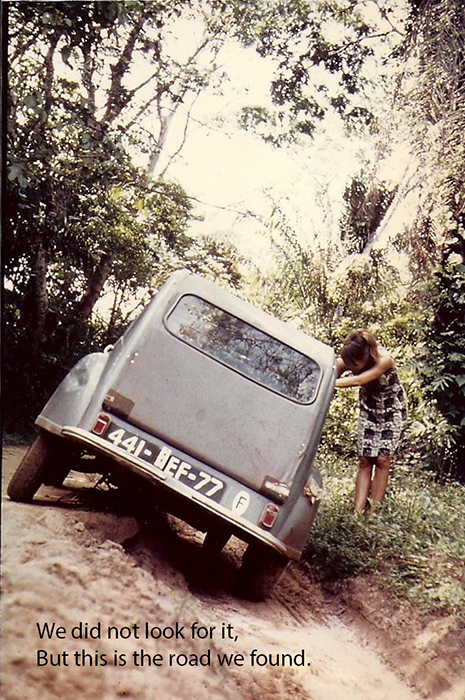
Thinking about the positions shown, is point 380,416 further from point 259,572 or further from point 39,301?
point 39,301

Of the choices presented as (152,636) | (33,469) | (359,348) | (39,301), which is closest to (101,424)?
(33,469)

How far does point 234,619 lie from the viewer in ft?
7.67

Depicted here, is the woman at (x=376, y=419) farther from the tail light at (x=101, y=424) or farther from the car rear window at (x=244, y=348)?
the tail light at (x=101, y=424)

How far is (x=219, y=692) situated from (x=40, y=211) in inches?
78.3

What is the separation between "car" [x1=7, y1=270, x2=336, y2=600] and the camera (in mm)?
2381

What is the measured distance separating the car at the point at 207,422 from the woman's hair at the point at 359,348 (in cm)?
14

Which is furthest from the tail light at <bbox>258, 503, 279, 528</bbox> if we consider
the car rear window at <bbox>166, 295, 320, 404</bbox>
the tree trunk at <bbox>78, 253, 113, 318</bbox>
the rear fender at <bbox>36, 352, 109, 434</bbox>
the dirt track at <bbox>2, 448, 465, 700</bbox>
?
the tree trunk at <bbox>78, 253, 113, 318</bbox>

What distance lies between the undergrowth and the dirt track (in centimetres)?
16

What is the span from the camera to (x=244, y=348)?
2670 millimetres

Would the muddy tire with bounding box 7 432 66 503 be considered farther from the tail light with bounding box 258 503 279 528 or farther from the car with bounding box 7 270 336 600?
the tail light with bounding box 258 503 279 528

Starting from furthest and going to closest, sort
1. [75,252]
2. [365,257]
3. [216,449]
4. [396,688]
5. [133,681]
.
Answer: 1. [365,257]
2. [75,252]
3. [216,449]
4. [396,688]
5. [133,681]

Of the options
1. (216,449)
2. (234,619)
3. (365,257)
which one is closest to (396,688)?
(234,619)

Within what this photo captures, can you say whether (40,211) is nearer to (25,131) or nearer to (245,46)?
(25,131)

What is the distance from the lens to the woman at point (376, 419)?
2943mm
